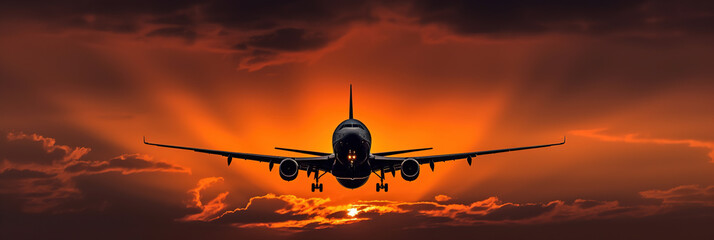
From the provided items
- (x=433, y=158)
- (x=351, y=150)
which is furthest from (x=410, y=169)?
(x=351, y=150)

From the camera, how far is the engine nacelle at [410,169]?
67875mm

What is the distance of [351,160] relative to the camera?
63.1 meters

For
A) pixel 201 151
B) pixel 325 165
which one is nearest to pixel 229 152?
pixel 201 151

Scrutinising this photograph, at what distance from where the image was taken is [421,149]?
203 ft

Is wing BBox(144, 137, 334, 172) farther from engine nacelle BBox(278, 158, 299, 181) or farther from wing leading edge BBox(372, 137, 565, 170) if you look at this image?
wing leading edge BBox(372, 137, 565, 170)

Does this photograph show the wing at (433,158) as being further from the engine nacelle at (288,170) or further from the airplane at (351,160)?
the engine nacelle at (288,170)

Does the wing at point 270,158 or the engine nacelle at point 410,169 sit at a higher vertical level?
the wing at point 270,158

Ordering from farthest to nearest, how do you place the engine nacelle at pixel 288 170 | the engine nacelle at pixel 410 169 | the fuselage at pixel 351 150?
the engine nacelle at pixel 410 169, the engine nacelle at pixel 288 170, the fuselage at pixel 351 150

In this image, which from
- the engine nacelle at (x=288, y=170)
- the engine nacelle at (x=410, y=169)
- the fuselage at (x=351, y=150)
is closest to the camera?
the fuselage at (x=351, y=150)

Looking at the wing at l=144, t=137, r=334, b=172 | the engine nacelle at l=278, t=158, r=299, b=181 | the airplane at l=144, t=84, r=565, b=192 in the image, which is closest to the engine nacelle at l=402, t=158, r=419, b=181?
the airplane at l=144, t=84, r=565, b=192

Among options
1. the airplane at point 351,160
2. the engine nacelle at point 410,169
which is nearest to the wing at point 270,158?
the airplane at point 351,160

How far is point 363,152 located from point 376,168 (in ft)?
30.9

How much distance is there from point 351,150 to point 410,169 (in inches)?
329

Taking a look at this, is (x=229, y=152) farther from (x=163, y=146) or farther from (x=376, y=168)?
(x=376, y=168)
